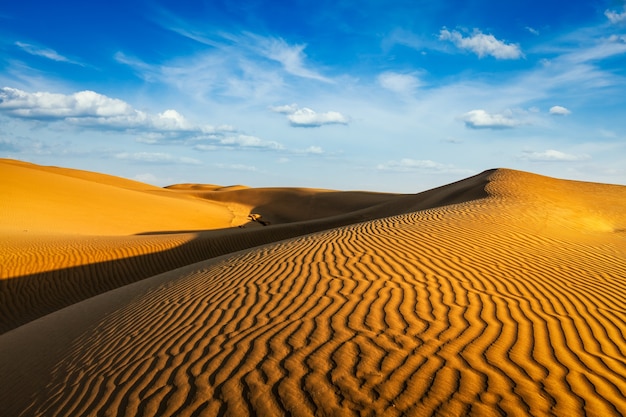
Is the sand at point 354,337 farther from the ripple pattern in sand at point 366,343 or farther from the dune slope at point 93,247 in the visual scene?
the dune slope at point 93,247

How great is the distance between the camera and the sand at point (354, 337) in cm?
338

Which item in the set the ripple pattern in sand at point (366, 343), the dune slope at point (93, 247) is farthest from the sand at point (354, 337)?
the dune slope at point (93, 247)

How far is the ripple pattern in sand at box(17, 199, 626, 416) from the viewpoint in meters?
3.34

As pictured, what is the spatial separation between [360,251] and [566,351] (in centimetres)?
430

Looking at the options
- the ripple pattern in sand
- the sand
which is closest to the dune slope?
the sand

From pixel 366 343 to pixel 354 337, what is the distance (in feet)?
0.56

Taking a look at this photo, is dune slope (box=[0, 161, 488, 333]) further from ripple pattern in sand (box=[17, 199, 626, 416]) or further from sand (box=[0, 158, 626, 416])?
ripple pattern in sand (box=[17, 199, 626, 416])

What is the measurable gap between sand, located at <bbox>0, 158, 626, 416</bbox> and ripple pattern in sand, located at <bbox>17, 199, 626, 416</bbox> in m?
0.02

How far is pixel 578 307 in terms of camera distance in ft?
17.6

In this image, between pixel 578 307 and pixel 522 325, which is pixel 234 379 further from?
pixel 578 307

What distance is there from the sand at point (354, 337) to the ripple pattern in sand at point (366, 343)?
0.06 feet

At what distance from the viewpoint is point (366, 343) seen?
13.6ft

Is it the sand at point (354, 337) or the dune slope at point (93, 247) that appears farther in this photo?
the dune slope at point (93, 247)

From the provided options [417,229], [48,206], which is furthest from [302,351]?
[48,206]
